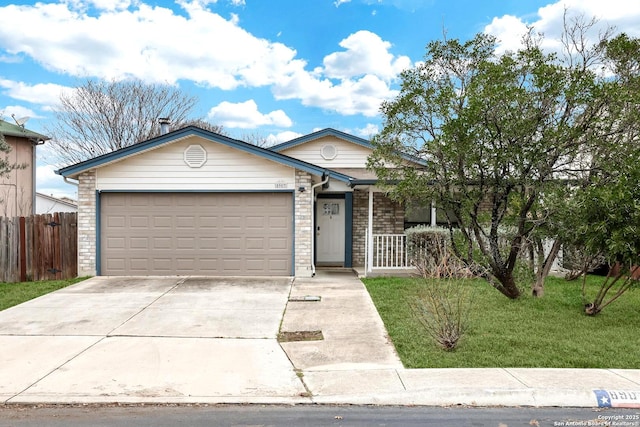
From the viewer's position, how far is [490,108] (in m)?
6.72

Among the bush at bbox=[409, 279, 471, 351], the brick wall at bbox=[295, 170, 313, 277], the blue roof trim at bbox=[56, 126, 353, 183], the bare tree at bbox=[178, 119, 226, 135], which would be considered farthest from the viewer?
the bare tree at bbox=[178, 119, 226, 135]

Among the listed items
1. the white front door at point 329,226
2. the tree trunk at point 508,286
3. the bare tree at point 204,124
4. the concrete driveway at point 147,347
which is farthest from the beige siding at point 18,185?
the tree trunk at point 508,286

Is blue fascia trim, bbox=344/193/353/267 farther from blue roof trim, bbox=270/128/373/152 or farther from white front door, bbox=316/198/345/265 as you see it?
blue roof trim, bbox=270/128/373/152

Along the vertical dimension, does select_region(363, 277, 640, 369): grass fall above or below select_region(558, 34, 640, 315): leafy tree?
below

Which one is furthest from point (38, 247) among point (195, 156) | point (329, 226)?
point (329, 226)

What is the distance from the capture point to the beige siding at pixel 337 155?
46.6 ft

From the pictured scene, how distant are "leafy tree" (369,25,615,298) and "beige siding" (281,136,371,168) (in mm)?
5980

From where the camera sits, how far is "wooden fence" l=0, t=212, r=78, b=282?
10586 millimetres

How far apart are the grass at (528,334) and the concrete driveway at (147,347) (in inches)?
71.7

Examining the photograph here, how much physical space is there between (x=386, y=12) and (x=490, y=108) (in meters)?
8.36

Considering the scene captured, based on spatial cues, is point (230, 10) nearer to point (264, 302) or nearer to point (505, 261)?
point (264, 302)

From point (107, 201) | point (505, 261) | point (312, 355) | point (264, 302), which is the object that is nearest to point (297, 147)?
point (107, 201)

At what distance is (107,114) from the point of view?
2275cm

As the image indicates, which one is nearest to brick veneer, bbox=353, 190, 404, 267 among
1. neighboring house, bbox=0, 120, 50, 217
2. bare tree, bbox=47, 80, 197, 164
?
neighboring house, bbox=0, 120, 50, 217
